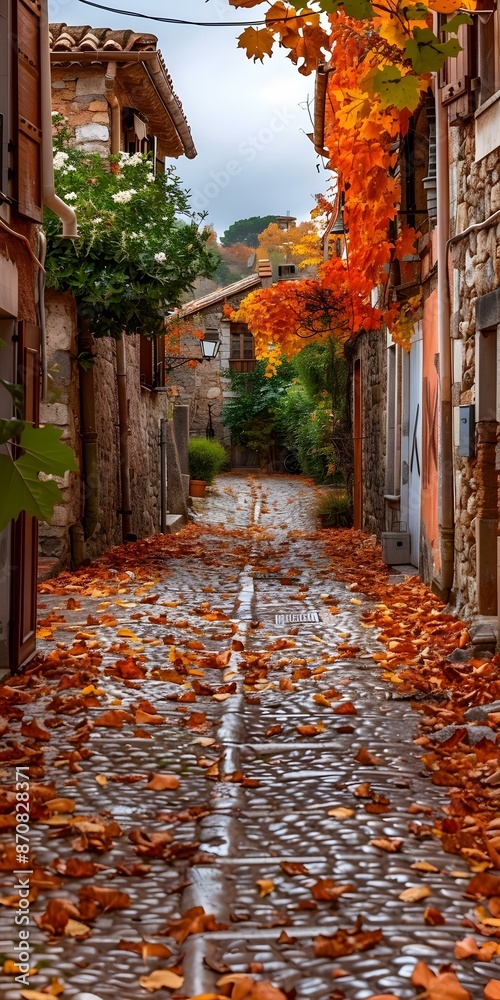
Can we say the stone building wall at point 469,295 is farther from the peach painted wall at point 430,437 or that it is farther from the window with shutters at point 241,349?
the window with shutters at point 241,349

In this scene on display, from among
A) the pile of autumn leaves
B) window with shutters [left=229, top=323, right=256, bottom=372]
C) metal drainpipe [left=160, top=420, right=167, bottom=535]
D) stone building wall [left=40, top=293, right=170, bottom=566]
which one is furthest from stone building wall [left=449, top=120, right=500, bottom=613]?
window with shutters [left=229, top=323, right=256, bottom=372]

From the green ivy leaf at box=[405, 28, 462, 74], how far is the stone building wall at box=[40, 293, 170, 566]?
6.53 meters

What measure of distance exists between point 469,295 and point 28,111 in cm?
308

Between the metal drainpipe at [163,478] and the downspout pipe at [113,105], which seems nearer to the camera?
the downspout pipe at [113,105]

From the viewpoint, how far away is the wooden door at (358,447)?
14.9 metres

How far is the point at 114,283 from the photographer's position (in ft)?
33.7

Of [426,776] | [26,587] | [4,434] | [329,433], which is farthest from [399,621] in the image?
[329,433]

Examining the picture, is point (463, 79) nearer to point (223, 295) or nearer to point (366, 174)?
point (366, 174)

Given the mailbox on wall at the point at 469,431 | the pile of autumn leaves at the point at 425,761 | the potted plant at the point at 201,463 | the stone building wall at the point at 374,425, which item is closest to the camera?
the pile of autumn leaves at the point at 425,761

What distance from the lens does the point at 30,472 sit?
1.62 metres

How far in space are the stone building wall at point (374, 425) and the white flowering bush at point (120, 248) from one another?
104 inches

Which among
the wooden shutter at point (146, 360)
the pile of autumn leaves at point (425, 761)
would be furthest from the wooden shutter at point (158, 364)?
the pile of autumn leaves at point (425, 761)

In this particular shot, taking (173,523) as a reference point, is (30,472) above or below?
above

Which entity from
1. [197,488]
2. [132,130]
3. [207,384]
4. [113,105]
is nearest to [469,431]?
[113,105]
